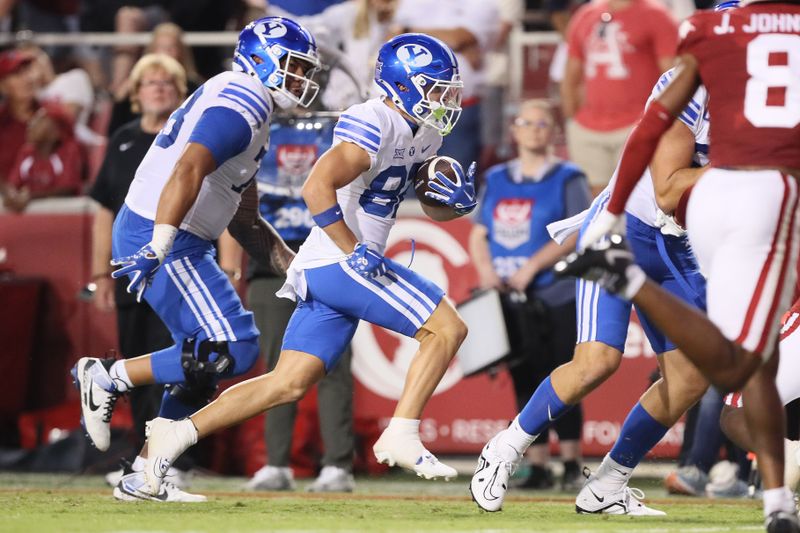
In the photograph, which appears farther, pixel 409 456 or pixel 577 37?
pixel 577 37

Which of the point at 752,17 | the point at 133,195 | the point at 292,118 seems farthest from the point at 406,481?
the point at 752,17

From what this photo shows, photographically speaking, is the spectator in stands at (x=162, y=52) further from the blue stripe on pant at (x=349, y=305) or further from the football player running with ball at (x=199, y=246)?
the blue stripe on pant at (x=349, y=305)

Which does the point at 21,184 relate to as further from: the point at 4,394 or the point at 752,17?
the point at 752,17

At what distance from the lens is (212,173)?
666 centimetres

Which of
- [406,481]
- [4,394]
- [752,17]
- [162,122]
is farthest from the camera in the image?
[4,394]

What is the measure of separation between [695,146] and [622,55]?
12.1 ft

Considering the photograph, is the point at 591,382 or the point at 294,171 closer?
the point at 591,382

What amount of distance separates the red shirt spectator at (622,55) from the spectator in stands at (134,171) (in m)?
2.78

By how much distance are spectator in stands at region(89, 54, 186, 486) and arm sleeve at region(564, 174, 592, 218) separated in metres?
2.28

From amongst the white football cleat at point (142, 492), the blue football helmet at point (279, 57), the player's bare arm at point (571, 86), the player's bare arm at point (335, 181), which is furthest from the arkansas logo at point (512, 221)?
the white football cleat at point (142, 492)

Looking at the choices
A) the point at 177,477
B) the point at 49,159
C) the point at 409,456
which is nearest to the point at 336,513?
the point at 409,456

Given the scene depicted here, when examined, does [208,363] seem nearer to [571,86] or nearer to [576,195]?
[576,195]

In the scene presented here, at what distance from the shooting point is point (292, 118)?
8.52 m

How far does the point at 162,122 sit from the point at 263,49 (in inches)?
72.9
